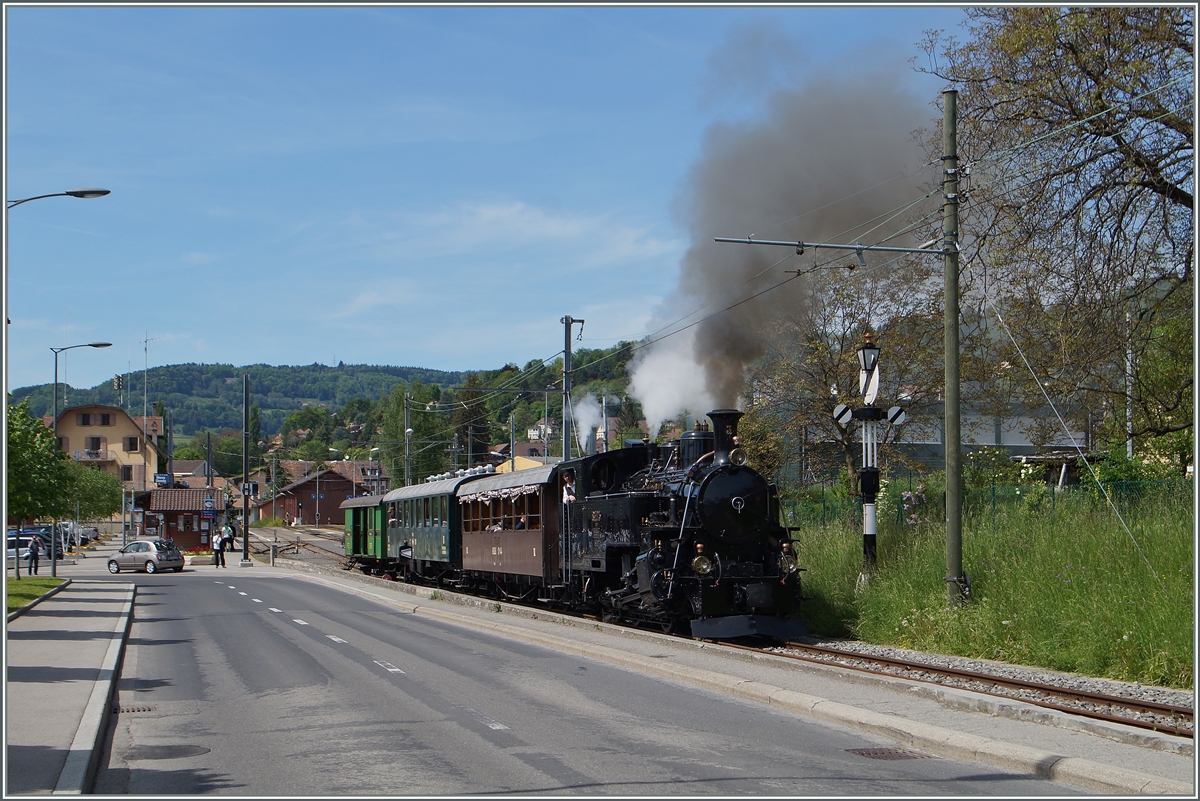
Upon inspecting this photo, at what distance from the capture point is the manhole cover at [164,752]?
340 inches

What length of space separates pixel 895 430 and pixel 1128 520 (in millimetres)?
22824

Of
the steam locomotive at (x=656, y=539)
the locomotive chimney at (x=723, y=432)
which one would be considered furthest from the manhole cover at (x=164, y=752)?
the locomotive chimney at (x=723, y=432)

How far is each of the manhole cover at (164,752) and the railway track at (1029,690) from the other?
287 inches

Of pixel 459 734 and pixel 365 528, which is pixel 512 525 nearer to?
pixel 459 734

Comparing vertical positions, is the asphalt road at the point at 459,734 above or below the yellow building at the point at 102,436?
below

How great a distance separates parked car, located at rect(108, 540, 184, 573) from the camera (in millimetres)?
43781

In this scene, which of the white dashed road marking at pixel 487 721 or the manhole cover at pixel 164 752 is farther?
the white dashed road marking at pixel 487 721

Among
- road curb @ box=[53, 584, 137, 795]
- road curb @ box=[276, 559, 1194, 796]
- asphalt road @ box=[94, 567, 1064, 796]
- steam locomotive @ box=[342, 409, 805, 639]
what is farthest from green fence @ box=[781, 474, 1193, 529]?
road curb @ box=[53, 584, 137, 795]

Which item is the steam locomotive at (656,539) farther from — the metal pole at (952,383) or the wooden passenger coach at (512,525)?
the metal pole at (952,383)

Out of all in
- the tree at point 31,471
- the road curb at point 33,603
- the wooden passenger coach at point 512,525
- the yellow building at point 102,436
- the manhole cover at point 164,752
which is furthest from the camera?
the yellow building at point 102,436

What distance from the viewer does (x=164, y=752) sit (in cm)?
882

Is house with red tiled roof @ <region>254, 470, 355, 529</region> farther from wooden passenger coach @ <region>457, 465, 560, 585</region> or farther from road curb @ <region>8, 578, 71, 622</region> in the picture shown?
wooden passenger coach @ <region>457, 465, 560, 585</region>

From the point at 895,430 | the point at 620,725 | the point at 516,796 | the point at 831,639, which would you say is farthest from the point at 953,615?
the point at 895,430

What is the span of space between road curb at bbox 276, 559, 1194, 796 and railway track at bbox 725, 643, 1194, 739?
153cm
